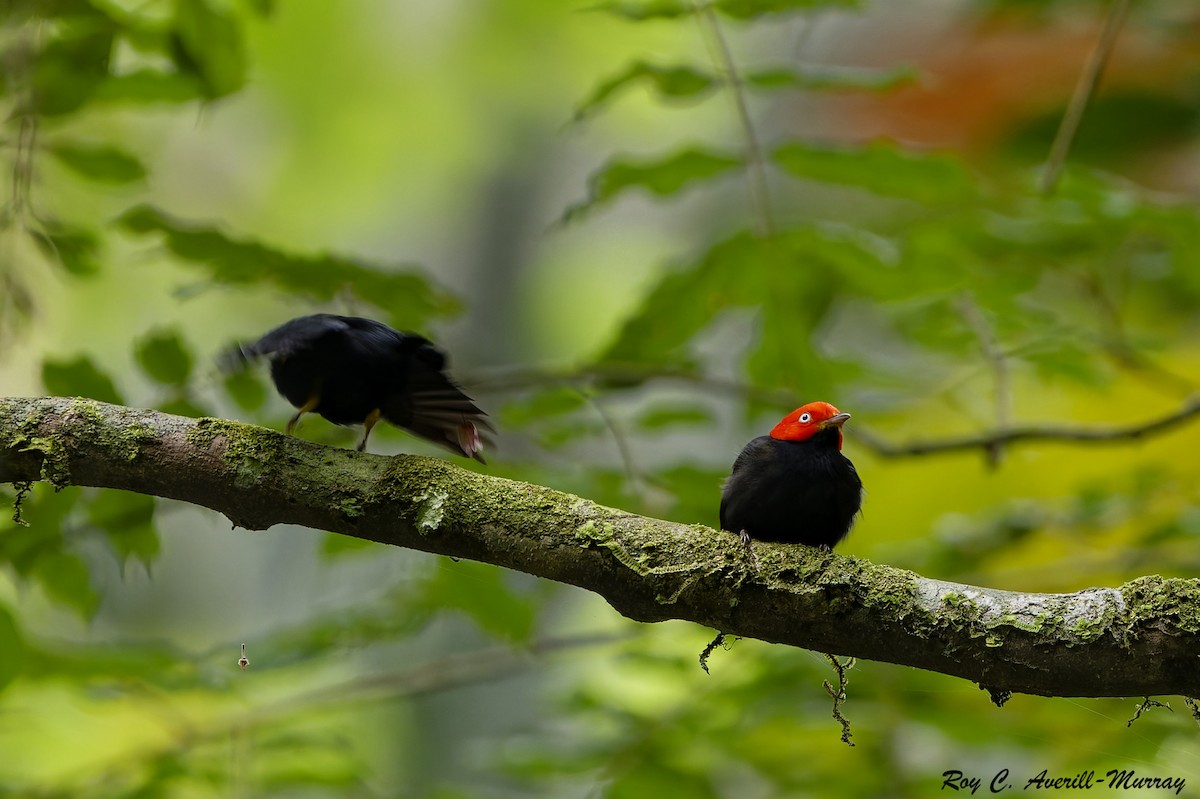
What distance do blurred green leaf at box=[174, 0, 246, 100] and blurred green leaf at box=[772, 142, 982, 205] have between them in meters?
1.53

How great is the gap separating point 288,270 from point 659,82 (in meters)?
1.13

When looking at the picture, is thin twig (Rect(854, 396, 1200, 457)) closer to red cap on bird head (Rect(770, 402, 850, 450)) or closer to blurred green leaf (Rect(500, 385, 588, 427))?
red cap on bird head (Rect(770, 402, 850, 450))

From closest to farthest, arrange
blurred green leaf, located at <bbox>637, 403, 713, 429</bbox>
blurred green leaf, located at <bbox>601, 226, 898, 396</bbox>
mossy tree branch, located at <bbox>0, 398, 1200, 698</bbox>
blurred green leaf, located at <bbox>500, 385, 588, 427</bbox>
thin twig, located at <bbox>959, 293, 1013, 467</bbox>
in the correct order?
Answer: mossy tree branch, located at <bbox>0, 398, 1200, 698</bbox>, blurred green leaf, located at <bbox>601, 226, 898, 396</bbox>, blurred green leaf, located at <bbox>500, 385, 588, 427</bbox>, thin twig, located at <bbox>959, 293, 1013, 467</bbox>, blurred green leaf, located at <bbox>637, 403, 713, 429</bbox>

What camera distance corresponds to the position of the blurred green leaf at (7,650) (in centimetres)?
250

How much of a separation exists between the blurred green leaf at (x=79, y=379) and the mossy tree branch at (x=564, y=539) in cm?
67

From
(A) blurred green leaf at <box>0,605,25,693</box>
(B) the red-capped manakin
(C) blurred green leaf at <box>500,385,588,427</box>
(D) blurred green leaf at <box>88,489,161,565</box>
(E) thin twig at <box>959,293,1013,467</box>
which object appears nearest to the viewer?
(B) the red-capped manakin

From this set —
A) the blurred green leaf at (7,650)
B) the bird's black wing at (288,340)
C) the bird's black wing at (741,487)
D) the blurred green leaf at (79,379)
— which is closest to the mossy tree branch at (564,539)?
the bird's black wing at (288,340)

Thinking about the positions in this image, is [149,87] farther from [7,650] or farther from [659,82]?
[7,650]

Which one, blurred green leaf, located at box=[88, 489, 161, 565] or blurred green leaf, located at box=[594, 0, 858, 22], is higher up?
blurred green leaf, located at box=[594, 0, 858, 22]

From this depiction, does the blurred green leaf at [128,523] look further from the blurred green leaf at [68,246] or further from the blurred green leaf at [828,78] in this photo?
the blurred green leaf at [828,78]

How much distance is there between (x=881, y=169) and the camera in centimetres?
308

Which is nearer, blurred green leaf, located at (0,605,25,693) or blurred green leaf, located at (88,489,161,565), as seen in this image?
blurred green leaf, located at (0,605,25,693)

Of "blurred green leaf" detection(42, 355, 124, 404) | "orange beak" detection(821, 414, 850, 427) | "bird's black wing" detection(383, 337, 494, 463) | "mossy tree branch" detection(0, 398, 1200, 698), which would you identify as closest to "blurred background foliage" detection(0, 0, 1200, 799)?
"blurred green leaf" detection(42, 355, 124, 404)

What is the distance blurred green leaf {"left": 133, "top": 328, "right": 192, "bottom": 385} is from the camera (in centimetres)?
295
